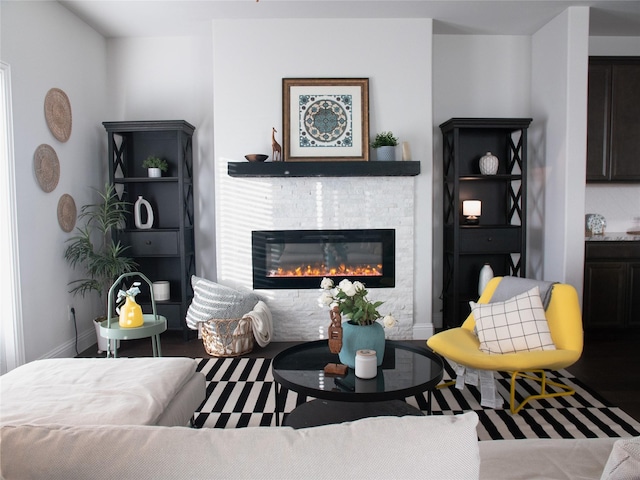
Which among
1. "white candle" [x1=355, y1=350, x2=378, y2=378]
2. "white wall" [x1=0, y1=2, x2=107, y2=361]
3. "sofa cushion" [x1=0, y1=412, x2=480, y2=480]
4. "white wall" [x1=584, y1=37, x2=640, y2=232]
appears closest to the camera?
"sofa cushion" [x1=0, y1=412, x2=480, y2=480]

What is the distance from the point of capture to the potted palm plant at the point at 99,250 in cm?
407

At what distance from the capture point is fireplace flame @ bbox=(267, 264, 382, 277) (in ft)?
14.7

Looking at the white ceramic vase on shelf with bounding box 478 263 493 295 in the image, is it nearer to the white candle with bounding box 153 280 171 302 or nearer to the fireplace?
the fireplace

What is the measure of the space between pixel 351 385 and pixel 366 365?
130mm

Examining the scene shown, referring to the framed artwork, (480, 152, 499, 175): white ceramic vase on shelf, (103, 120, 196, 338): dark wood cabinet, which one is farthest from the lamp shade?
(103, 120, 196, 338): dark wood cabinet

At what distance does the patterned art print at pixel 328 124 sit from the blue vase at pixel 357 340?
7.52 ft

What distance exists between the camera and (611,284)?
4.48 meters

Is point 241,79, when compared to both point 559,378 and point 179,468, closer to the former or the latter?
point 559,378

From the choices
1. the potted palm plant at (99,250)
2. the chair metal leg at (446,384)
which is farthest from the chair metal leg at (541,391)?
the potted palm plant at (99,250)

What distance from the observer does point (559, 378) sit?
11.1 ft

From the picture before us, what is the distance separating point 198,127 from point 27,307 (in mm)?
2298

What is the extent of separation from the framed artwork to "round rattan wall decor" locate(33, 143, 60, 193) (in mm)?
1864

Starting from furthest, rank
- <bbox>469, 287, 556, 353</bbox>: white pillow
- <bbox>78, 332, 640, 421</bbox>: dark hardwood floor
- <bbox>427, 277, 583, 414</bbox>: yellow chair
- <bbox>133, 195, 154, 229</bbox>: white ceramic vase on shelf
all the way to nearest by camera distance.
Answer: <bbox>133, 195, 154, 229</bbox>: white ceramic vase on shelf < <bbox>78, 332, 640, 421</bbox>: dark hardwood floor < <bbox>469, 287, 556, 353</bbox>: white pillow < <bbox>427, 277, 583, 414</bbox>: yellow chair

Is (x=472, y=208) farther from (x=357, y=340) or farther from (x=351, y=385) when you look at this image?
(x=351, y=385)
